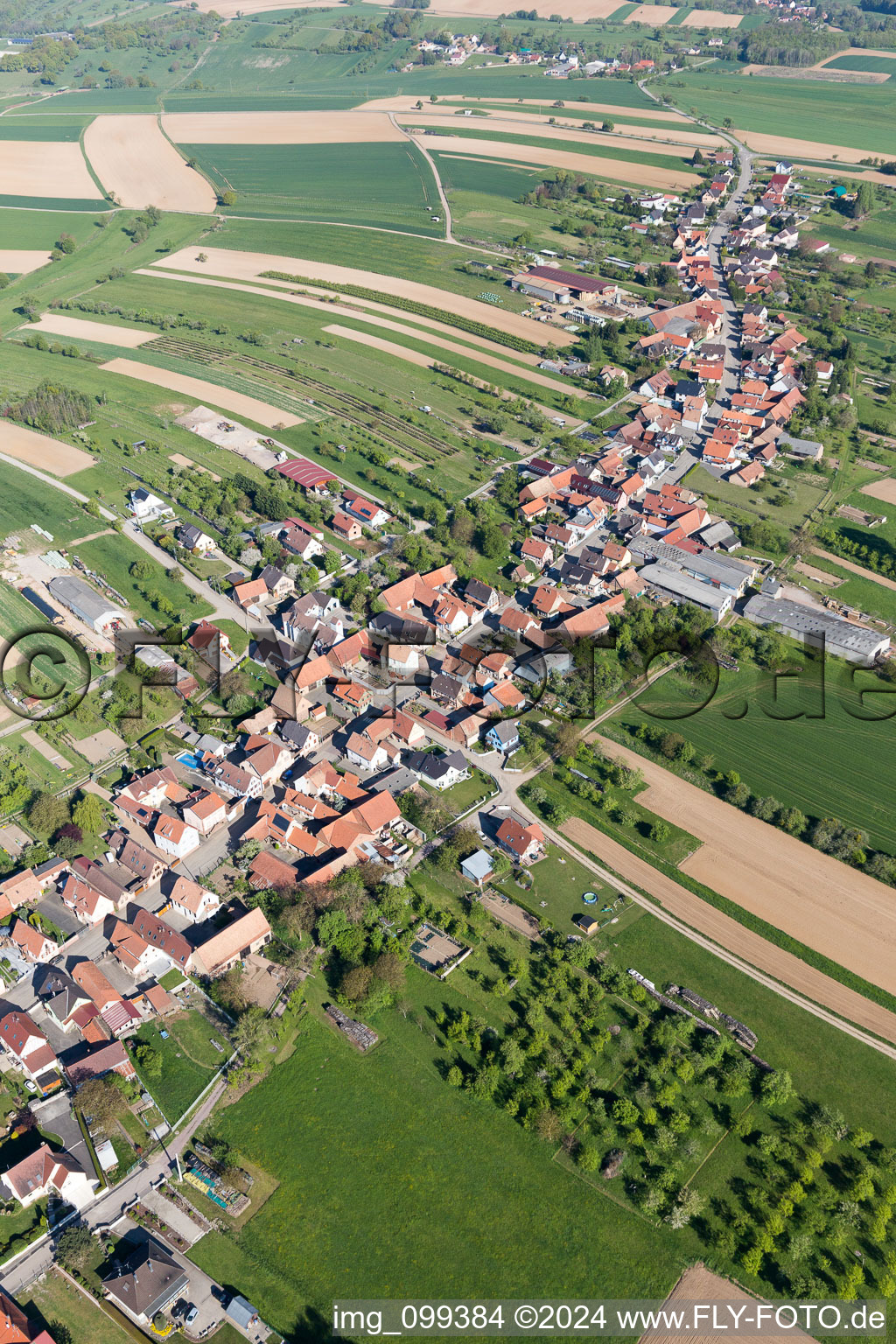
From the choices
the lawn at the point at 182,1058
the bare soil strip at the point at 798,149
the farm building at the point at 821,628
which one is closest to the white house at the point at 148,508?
the lawn at the point at 182,1058

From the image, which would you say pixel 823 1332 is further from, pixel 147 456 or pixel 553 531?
pixel 147 456

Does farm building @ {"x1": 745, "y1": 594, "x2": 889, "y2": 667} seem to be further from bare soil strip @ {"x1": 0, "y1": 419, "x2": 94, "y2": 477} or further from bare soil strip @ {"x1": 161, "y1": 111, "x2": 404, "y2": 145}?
bare soil strip @ {"x1": 161, "y1": 111, "x2": 404, "y2": 145}

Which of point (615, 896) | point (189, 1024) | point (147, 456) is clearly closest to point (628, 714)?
point (615, 896)

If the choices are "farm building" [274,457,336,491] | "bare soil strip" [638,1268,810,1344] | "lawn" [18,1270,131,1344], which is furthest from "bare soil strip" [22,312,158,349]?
"bare soil strip" [638,1268,810,1344]

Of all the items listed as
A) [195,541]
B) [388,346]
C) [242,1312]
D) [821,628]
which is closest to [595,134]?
[388,346]

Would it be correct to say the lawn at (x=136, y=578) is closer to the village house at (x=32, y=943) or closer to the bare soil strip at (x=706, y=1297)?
the village house at (x=32, y=943)

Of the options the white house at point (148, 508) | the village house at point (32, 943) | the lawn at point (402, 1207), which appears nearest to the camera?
the lawn at point (402, 1207)
